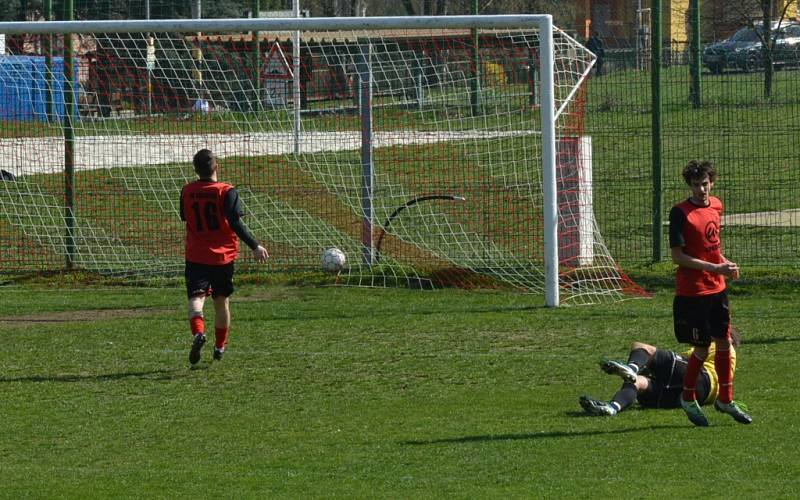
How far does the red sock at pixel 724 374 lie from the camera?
809 cm

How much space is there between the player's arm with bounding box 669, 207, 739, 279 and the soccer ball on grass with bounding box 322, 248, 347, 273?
23.0 feet

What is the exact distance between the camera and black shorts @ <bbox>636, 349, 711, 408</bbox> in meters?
8.68

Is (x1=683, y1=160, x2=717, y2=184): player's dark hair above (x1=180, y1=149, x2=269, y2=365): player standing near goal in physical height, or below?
above

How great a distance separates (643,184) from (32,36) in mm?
9345

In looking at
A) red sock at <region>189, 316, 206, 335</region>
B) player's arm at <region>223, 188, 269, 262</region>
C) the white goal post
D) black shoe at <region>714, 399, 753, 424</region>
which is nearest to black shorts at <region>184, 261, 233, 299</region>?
red sock at <region>189, 316, 206, 335</region>

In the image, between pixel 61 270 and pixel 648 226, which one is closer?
pixel 61 270

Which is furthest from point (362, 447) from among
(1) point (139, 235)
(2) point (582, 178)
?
(1) point (139, 235)

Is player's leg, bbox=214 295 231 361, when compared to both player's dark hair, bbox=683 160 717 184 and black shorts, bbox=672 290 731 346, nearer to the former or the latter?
black shorts, bbox=672 290 731 346

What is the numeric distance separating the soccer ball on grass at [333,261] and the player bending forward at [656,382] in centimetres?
637

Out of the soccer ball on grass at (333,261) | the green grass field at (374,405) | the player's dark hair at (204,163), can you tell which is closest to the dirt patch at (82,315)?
the green grass field at (374,405)

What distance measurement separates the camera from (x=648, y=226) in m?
18.1

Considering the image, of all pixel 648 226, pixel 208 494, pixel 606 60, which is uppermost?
pixel 606 60

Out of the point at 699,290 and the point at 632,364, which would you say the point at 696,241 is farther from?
the point at 632,364

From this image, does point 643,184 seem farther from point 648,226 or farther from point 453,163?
point 453,163
